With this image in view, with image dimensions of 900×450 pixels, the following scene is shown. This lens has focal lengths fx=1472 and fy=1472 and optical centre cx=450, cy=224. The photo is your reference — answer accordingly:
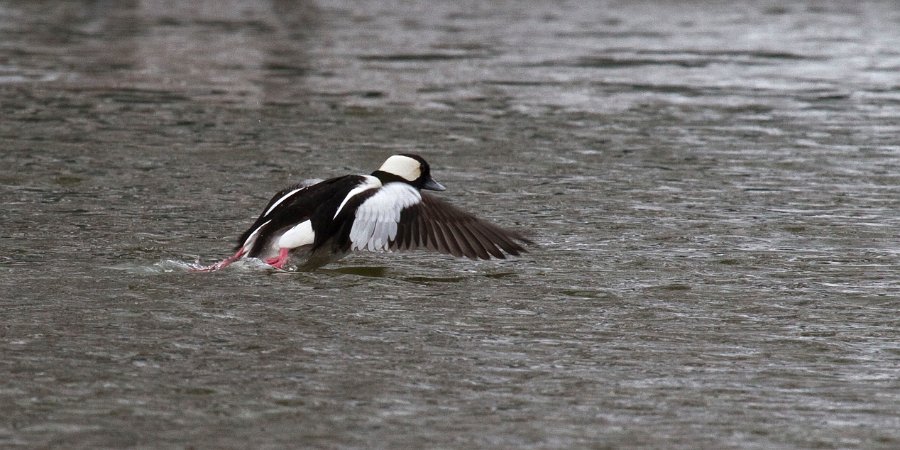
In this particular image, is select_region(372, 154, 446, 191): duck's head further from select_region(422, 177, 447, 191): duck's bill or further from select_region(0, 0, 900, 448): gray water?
select_region(0, 0, 900, 448): gray water

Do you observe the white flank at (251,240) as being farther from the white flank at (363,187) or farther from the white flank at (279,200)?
the white flank at (363,187)

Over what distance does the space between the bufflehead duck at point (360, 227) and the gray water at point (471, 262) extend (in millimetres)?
158

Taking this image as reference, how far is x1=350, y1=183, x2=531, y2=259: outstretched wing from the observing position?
8367mm

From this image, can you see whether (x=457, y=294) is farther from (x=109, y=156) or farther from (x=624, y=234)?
(x=109, y=156)

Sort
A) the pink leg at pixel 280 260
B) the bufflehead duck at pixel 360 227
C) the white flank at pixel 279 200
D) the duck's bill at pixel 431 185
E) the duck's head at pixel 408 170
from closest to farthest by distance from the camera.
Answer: the bufflehead duck at pixel 360 227 → the pink leg at pixel 280 260 → the white flank at pixel 279 200 → the duck's head at pixel 408 170 → the duck's bill at pixel 431 185

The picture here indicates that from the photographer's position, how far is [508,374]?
625cm

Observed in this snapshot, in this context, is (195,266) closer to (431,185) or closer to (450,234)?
(450,234)

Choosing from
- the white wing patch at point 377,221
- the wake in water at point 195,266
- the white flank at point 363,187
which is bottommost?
the wake in water at point 195,266

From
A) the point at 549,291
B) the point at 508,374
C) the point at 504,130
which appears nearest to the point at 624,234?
the point at 549,291

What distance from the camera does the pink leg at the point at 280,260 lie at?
8477 millimetres

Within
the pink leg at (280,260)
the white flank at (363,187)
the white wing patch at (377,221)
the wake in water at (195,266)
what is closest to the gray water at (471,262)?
the wake in water at (195,266)

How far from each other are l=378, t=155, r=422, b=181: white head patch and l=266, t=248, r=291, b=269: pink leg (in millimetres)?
928

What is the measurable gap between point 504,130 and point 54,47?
9.91 m

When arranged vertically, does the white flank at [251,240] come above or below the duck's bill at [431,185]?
below
